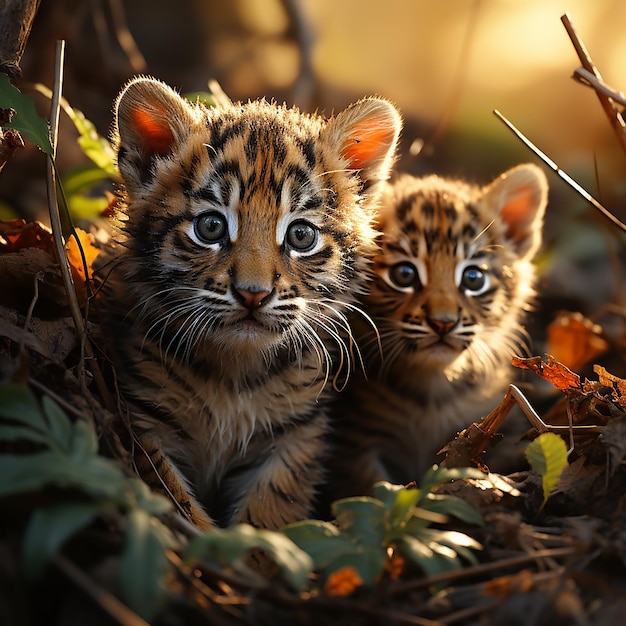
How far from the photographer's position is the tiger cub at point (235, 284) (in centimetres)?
216

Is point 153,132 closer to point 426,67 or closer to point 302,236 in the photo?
point 302,236

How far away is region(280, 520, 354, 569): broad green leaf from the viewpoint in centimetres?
149

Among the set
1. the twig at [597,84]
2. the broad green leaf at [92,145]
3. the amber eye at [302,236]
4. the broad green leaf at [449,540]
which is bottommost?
the broad green leaf at [449,540]

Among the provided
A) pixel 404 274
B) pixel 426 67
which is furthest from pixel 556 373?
pixel 426 67

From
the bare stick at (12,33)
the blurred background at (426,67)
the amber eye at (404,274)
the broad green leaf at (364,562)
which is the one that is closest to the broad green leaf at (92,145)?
the bare stick at (12,33)

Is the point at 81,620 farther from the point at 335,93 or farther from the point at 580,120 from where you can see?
the point at 580,120

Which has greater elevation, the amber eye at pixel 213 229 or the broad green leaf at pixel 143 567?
the amber eye at pixel 213 229

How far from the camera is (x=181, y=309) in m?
2.18

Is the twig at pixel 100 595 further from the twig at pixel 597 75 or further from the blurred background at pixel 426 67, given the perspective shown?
the blurred background at pixel 426 67

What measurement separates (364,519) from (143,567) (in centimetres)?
53

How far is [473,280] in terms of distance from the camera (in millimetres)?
2742

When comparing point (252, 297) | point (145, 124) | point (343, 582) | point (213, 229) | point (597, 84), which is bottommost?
point (343, 582)

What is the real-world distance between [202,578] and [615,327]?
9.66 feet

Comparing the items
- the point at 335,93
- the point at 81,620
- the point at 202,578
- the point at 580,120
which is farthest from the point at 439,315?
the point at 580,120
